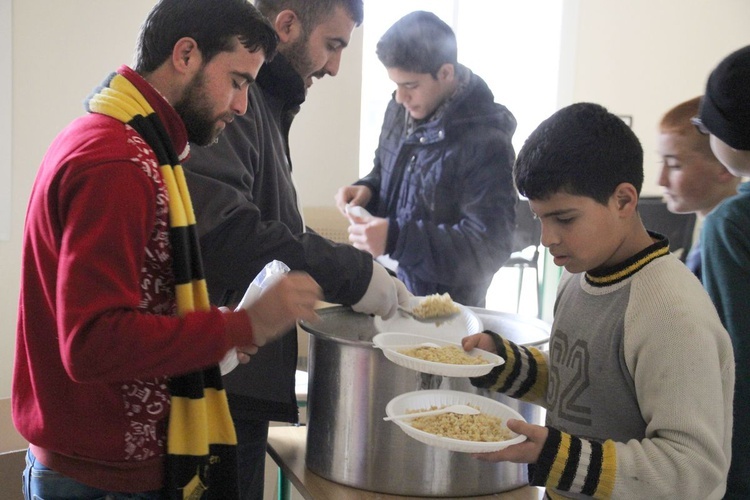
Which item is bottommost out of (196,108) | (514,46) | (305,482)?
(305,482)

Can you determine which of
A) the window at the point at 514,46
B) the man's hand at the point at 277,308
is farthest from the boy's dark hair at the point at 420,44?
the window at the point at 514,46

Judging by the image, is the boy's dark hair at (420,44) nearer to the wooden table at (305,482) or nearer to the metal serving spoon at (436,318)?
the metal serving spoon at (436,318)

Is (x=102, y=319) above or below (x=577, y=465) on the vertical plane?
above

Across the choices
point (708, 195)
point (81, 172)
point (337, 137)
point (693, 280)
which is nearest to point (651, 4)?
point (337, 137)

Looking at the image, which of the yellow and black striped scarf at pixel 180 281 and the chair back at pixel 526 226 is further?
the chair back at pixel 526 226

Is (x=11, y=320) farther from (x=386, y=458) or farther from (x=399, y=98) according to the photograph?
(x=386, y=458)

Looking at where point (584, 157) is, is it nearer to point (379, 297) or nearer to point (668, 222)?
point (379, 297)

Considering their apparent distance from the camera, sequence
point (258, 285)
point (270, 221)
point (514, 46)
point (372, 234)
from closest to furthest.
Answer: point (258, 285) < point (270, 221) < point (372, 234) < point (514, 46)

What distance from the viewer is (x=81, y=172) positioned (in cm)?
78

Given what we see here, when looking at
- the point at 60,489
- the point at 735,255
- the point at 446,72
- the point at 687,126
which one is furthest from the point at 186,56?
the point at 446,72

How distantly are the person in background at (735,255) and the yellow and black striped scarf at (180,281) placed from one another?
0.71 meters

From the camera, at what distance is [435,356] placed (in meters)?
1.05

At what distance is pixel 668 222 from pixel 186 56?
3.79m

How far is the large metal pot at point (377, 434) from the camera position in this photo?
1141 millimetres
